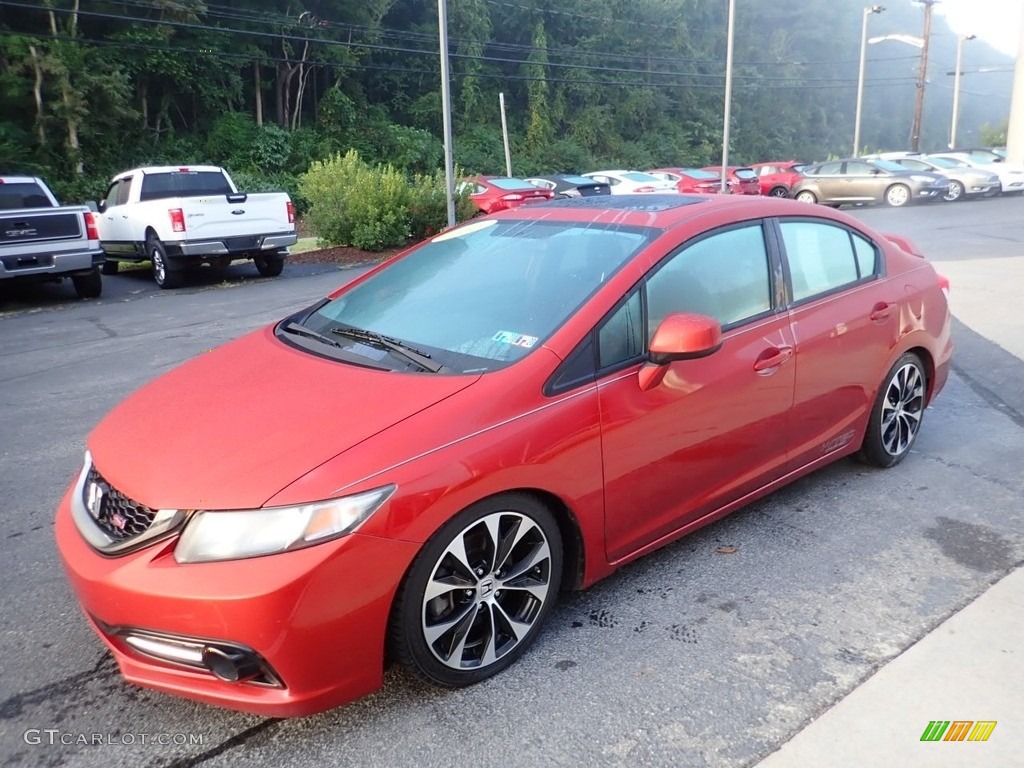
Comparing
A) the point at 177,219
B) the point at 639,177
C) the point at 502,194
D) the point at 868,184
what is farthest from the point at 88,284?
the point at 868,184

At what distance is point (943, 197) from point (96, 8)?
30.5 metres

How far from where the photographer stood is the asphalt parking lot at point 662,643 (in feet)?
8.43

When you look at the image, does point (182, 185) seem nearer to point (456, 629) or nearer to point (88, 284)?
point (88, 284)

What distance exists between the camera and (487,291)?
11.6 feet

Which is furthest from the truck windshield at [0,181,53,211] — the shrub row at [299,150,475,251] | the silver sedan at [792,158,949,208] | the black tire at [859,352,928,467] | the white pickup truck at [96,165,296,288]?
the silver sedan at [792,158,949,208]

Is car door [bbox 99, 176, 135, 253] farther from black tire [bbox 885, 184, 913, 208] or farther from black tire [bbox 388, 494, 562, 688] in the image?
black tire [bbox 885, 184, 913, 208]

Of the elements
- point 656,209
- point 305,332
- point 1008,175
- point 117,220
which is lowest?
point 1008,175

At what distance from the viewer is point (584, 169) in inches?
1901

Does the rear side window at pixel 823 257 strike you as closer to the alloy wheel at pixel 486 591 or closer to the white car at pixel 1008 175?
the alloy wheel at pixel 486 591

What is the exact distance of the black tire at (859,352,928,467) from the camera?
4.48 meters

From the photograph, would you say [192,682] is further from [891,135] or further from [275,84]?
[891,135]

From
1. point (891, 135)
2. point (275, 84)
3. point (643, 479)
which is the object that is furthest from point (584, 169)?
point (891, 135)

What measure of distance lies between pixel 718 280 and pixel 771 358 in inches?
16.1

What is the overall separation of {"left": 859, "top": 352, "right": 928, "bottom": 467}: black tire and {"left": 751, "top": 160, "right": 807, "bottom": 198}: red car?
24.9 metres
